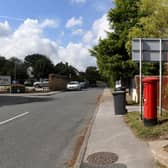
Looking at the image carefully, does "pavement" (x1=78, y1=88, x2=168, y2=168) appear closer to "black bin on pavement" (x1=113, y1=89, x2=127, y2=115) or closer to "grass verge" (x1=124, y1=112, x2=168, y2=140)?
"grass verge" (x1=124, y1=112, x2=168, y2=140)

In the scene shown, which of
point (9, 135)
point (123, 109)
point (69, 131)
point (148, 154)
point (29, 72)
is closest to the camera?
point (148, 154)

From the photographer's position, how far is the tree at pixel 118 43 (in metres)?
25.3

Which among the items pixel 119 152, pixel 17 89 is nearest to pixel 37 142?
pixel 119 152

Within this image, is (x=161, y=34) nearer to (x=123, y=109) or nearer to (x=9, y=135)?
(x=123, y=109)

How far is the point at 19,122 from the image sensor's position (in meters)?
15.2

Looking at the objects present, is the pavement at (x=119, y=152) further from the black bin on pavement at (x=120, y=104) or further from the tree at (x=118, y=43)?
the tree at (x=118, y=43)

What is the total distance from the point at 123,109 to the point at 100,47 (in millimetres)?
8929

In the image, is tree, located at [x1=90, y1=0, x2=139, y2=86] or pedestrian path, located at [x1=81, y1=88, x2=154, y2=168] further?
tree, located at [x1=90, y1=0, x2=139, y2=86]

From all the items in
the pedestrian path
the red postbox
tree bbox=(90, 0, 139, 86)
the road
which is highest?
tree bbox=(90, 0, 139, 86)

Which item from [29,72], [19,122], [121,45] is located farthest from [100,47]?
[29,72]

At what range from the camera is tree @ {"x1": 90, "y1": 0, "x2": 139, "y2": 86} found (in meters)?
25.3

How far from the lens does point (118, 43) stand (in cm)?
2544

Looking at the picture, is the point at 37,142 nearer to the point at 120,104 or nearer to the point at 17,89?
the point at 120,104

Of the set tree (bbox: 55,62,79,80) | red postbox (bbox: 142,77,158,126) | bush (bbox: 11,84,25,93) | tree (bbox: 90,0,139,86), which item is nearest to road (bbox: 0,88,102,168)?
red postbox (bbox: 142,77,158,126)
